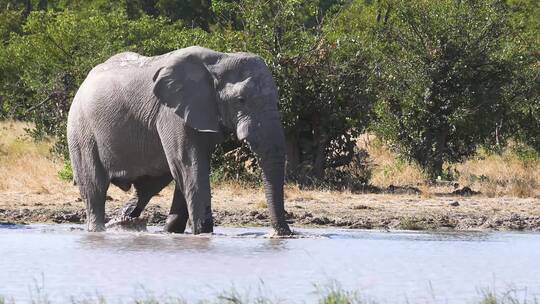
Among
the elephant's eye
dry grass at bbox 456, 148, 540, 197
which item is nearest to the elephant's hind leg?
the elephant's eye

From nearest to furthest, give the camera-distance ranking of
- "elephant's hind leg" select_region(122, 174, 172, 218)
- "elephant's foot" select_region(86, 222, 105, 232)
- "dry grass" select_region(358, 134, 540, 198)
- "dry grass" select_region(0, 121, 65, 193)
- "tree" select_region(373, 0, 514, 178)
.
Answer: "elephant's hind leg" select_region(122, 174, 172, 218), "elephant's foot" select_region(86, 222, 105, 232), "dry grass" select_region(0, 121, 65, 193), "dry grass" select_region(358, 134, 540, 198), "tree" select_region(373, 0, 514, 178)

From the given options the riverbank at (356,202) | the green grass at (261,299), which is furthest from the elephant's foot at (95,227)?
the green grass at (261,299)

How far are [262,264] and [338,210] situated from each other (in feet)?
19.7

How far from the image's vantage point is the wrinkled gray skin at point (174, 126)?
15625 millimetres

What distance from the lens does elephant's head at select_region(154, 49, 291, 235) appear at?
15.5 meters

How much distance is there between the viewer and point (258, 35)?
2373 cm

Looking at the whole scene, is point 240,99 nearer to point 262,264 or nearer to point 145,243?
point 145,243

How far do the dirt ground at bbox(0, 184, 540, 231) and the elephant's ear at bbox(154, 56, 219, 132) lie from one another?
10.5ft

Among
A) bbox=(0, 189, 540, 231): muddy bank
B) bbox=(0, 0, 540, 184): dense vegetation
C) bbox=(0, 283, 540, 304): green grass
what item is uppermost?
bbox=(0, 0, 540, 184): dense vegetation

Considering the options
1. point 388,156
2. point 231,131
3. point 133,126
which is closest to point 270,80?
point 231,131

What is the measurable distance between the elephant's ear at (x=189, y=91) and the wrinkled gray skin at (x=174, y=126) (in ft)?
0.04

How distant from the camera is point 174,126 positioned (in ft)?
52.6

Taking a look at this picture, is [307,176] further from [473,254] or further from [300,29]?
[473,254]

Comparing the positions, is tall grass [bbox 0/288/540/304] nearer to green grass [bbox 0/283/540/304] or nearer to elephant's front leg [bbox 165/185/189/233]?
green grass [bbox 0/283/540/304]
